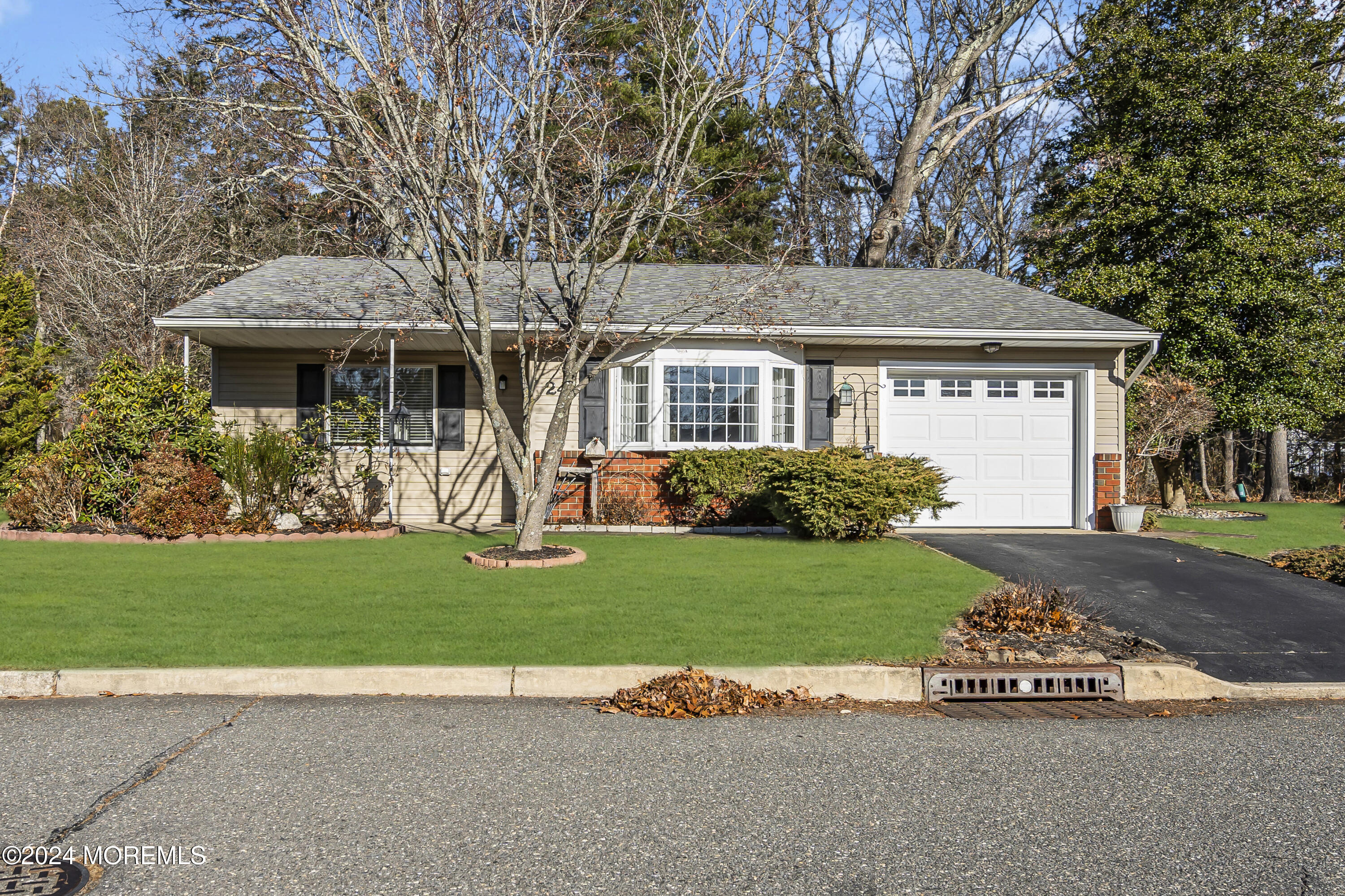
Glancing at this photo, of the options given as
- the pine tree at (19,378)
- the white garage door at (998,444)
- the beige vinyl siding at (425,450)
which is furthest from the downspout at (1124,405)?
the pine tree at (19,378)

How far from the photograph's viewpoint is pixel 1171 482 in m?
17.5

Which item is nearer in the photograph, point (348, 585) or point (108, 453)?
point (348, 585)

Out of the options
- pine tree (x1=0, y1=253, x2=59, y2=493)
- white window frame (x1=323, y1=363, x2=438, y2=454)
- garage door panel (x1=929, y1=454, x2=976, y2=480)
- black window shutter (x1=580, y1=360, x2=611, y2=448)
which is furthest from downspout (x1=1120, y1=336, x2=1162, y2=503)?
pine tree (x1=0, y1=253, x2=59, y2=493)

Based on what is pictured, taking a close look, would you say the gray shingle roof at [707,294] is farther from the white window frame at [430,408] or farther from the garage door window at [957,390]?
the white window frame at [430,408]

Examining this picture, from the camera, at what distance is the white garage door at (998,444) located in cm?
1341

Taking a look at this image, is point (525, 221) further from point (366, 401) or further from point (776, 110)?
point (776, 110)

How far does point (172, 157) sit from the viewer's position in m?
22.4

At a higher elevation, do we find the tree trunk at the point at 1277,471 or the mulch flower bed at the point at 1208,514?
the tree trunk at the point at 1277,471

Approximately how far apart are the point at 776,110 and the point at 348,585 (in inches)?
883

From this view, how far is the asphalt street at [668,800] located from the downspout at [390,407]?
7.25 m

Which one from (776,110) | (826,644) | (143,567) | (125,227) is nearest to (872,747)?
(826,644)

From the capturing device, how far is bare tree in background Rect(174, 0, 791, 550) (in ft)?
31.8

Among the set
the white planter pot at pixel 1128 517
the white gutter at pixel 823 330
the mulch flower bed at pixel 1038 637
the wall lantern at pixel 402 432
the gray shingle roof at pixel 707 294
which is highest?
the gray shingle roof at pixel 707 294

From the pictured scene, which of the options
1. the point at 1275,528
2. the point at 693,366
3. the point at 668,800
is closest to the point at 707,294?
the point at 693,366
